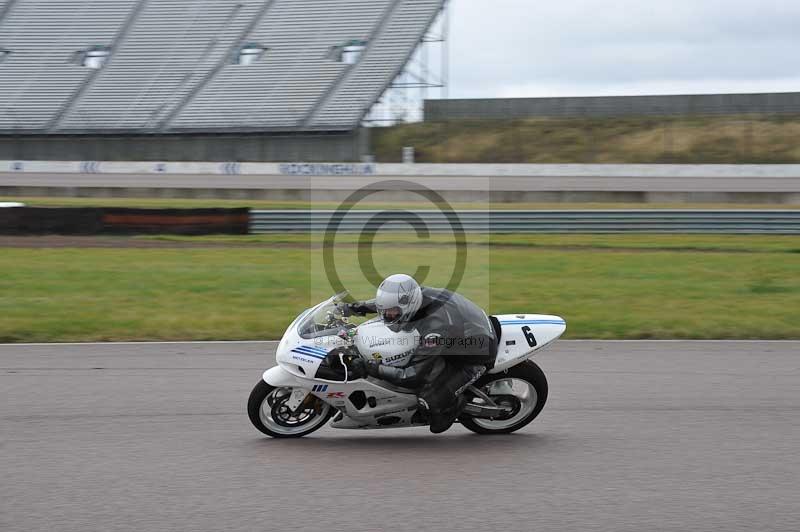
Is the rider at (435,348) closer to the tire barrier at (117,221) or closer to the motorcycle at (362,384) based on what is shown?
the motorcycle at (362,384)

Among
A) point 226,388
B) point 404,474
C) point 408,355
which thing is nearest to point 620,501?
point 404,474

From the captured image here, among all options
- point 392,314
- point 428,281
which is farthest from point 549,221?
point 392,314

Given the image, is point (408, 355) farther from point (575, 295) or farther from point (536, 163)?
point (536, 163)

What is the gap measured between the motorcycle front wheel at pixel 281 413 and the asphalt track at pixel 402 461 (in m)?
0.13

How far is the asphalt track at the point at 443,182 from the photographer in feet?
106

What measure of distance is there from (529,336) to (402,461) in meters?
1.38

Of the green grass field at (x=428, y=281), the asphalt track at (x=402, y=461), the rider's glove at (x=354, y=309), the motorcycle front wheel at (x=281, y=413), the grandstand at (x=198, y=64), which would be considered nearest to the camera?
the asphalt track at (x=402, y=461)

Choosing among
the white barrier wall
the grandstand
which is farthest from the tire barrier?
the grandstand

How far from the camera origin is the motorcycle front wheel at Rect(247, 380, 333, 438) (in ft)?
21.1

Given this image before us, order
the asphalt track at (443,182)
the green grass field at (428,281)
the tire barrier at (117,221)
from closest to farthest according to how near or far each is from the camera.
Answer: the green grass field at (428,281), the tire barrier at (117,221), the asphalt track at (443,182)

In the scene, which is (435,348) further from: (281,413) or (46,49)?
(46,49)

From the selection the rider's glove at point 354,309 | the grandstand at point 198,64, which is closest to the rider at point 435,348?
the rider's glove at point 354,309

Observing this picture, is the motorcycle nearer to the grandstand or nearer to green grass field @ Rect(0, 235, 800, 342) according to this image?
green grass field @ Rect(0, 235, 800, 342)

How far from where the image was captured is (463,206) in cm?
2552
